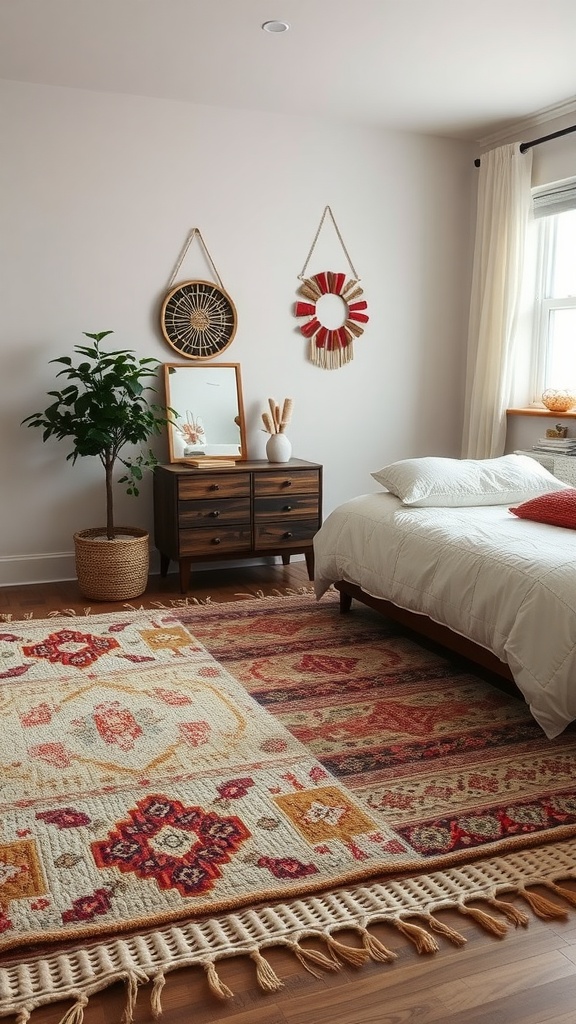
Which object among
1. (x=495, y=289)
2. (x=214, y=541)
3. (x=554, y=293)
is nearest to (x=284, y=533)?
(x=214, y=541)

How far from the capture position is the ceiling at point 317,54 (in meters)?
3.41

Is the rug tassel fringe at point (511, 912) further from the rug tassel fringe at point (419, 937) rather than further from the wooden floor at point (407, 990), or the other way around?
the rug tassel fringe at point (419, 937)

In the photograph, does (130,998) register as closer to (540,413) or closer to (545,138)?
(540,413)

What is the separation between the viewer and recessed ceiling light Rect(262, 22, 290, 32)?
3516 mm

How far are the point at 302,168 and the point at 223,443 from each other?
1.60 metres

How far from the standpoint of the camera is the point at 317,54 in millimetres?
3863

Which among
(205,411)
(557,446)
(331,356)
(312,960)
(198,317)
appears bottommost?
(312,960)

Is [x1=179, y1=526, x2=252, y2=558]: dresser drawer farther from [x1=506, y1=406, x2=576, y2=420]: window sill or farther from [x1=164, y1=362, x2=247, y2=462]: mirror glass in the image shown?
[x1=506, y1=406, x2=576, y2=420]: window sill

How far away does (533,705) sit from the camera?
8.65ft

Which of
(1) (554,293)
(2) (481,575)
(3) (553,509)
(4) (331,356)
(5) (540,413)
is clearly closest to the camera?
(2) (481,575)

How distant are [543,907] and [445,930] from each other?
237 mm

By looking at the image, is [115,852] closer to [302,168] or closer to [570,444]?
[570,444]

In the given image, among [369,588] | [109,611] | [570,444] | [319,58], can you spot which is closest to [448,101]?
[319,58]

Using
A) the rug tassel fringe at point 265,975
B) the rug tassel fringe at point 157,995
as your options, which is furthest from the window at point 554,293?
the rug tassel fringe at point 157,995
